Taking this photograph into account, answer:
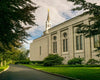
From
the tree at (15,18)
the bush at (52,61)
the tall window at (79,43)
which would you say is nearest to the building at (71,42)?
the tall window at (79,43)

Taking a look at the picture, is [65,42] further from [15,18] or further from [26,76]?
[15,18]

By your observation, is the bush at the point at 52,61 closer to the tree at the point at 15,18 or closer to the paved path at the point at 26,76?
the paved path at the point at 26,76

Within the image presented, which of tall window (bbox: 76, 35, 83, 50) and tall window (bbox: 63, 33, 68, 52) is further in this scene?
tall window (bbox: 63, 33, 68, 52)

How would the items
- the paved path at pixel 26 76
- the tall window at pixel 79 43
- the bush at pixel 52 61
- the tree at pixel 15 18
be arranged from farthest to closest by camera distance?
the tall window at pixel 79 43, the bush at pixel 52 61, the paved path at pixel 26 76, the tree at pixel 15 18

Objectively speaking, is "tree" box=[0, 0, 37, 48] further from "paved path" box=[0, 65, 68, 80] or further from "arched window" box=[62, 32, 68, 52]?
"arched window" box=[62, 32, 68, 52]

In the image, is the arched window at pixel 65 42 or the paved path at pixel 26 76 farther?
the arched window at pixel 65 42

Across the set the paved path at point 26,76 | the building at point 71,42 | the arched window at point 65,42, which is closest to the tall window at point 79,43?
the building at point 71,42

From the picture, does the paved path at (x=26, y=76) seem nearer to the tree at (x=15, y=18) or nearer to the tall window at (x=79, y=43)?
the tree at (x=15, y=18)

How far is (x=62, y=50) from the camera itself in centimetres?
4731

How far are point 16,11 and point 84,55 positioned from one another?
29.8m

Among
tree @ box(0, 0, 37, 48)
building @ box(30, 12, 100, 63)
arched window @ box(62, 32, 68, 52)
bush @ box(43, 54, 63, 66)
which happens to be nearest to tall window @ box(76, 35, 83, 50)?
building @ box(30, 12, 100, 63)

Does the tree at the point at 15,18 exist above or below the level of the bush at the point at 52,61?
above

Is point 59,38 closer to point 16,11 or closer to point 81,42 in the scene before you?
point 81,42

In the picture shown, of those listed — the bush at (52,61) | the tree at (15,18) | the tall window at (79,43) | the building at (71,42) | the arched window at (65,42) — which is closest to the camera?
the tree at (15,18)
